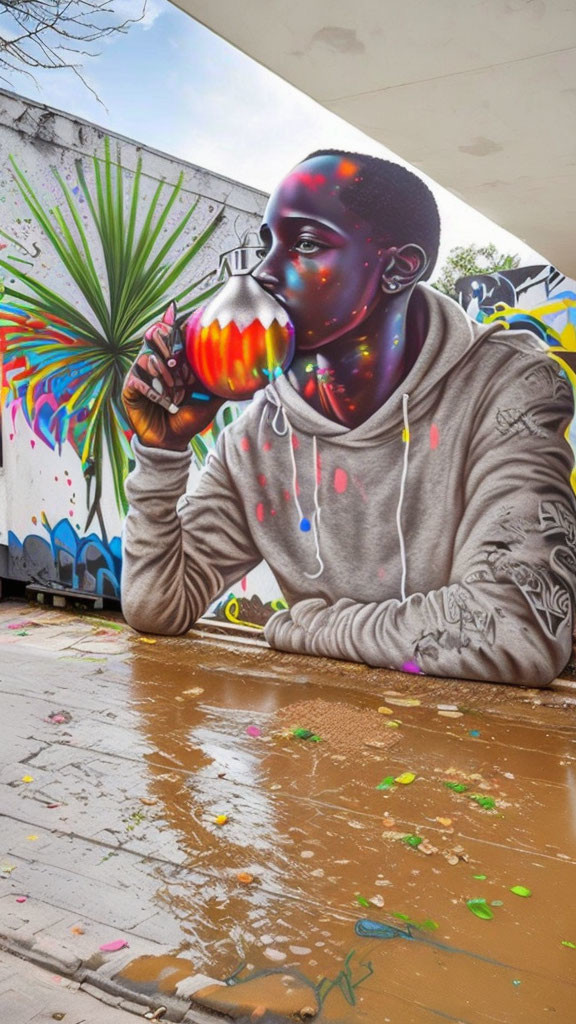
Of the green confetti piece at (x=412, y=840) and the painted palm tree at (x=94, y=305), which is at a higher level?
the painted palm tree at (x=94, y=305)

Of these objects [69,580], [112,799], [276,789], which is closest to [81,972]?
[112,799]

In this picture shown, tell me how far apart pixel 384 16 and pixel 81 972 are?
3.39m

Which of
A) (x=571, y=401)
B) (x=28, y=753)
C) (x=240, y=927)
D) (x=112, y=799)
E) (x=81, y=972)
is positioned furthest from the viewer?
(x=571, y=401)

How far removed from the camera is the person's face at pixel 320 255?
22.0 ft

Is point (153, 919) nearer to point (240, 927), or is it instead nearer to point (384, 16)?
point (240, 927)

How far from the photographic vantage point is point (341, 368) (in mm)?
6957

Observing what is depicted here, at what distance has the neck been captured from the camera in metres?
6.68

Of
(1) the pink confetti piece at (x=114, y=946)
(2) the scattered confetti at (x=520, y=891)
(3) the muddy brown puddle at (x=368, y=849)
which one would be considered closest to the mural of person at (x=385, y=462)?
(3) the muddy brown puddle at (x=368, y=849)

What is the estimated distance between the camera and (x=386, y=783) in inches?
185

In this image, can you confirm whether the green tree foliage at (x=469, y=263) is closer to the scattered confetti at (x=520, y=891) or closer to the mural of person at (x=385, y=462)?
the mural of person at (x=385, y=462)

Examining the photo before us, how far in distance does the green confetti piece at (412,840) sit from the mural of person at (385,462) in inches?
99.3

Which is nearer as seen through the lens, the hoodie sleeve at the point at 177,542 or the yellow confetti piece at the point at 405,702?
the yellow confetti piece at the point at 405,702

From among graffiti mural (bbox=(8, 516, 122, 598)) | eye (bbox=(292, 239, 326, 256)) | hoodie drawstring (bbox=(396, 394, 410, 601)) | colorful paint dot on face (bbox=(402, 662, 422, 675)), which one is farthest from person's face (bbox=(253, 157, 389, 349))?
graffiti mural (bbox=(8, 516, 122, 598))

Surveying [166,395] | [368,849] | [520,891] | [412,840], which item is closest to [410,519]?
[166,395]
